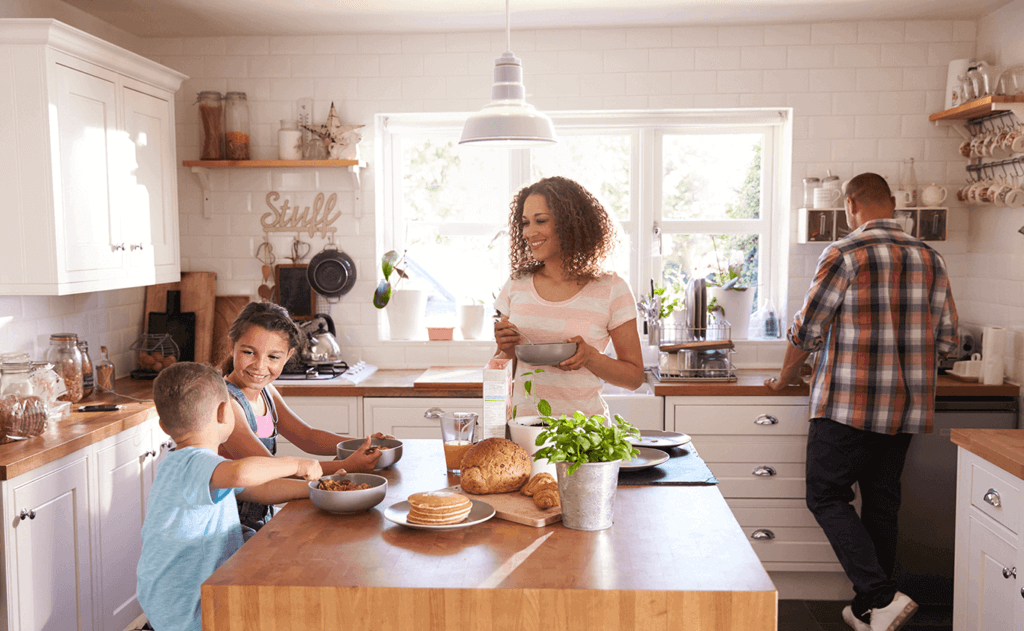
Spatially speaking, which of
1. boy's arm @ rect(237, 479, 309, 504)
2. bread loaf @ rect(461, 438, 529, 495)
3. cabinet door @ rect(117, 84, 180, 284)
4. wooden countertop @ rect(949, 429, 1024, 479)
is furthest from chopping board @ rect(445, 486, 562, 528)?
cabinet door @ rect(117, 84, 180, 284)

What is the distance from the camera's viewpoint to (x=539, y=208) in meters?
2.55

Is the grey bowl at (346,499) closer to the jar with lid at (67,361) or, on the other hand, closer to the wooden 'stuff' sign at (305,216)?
the jar with lid at (67,361)

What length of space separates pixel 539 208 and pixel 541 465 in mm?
999

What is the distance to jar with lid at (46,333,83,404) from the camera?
306 centimetres

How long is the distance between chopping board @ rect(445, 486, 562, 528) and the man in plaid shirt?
1.83 m

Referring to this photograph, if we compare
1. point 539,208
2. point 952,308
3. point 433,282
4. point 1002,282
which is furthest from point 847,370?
point 433,282

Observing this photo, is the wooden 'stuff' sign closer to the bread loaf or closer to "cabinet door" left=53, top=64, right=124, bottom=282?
"cabinet door" left=53, top=64, right=124, bottom=282

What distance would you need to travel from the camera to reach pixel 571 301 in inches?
99.3

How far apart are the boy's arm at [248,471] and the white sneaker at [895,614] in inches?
95.1

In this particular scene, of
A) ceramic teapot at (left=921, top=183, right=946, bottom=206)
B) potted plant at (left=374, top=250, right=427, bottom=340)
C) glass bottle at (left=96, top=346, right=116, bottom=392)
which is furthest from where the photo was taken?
potted plant at (left=374, top=250, right=427, bottom=340)

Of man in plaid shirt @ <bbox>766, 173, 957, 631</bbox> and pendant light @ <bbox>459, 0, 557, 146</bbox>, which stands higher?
pendant light @ <bbox>459, 0, 557, 146</bbox>

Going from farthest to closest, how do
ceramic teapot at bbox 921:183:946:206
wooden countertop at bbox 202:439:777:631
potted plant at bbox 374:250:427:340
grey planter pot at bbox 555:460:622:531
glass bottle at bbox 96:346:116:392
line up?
potted plant at bbox 374:250:427:340
ceramic teapot at bbox 921:183:946:206
glass bottle at bbox 96:346:116:392
grey planter pot at bbox 555:460:622:531
wooden countertop at bbox 202:439:777:631

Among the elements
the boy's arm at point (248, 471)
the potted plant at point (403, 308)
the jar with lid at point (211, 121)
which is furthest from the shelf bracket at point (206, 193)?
the boy's arm at point (248, 471)

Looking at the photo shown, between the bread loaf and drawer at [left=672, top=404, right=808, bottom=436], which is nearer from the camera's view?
the bread loaf
